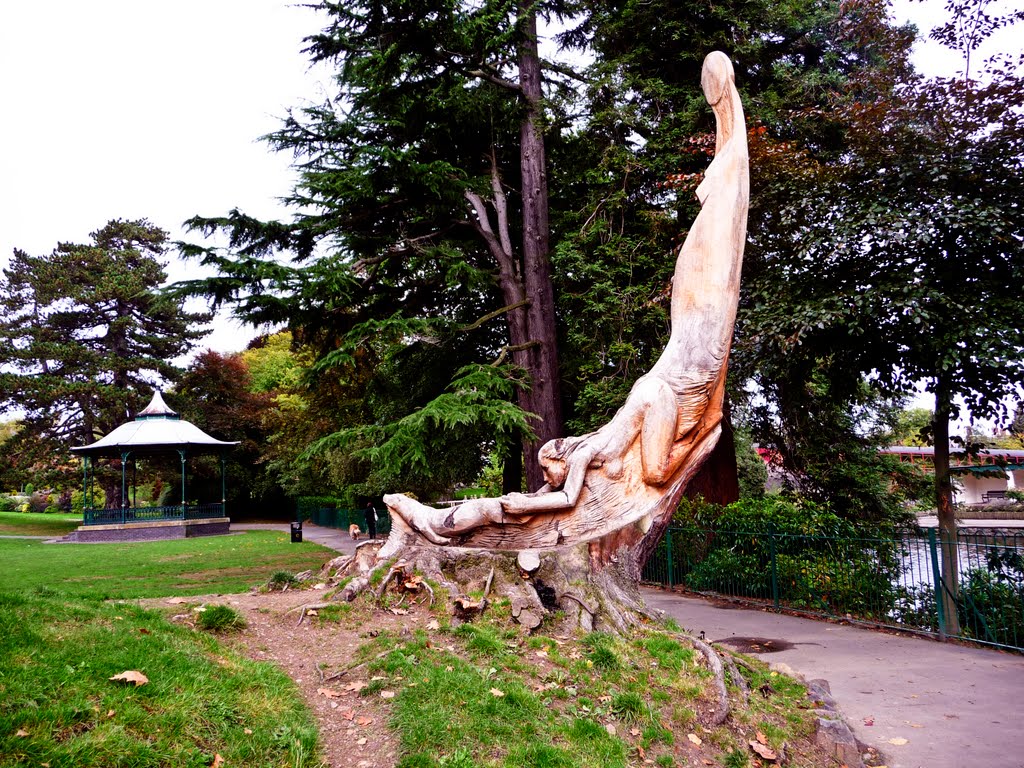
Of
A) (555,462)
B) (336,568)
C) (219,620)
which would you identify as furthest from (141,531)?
(555,462)

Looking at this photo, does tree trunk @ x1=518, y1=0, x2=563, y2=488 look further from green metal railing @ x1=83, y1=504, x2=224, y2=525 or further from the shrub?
green metal railing @ x1=83, y1=504, x2=224, y2=525

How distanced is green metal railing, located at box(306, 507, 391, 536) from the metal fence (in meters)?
12.2

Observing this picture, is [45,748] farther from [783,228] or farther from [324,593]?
[783,228]

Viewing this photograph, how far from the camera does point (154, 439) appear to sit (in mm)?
28688

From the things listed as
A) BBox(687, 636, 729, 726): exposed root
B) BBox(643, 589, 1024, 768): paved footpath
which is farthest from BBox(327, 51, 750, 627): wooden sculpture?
BBox(643, 589, 1024, 768): paved footpath


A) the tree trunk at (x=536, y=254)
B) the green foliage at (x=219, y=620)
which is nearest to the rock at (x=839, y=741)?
the green foliage at (x=219, y=620)

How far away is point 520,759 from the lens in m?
4.07

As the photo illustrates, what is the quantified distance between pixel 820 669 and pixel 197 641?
6192 mm

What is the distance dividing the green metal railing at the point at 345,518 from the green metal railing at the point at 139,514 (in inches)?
186

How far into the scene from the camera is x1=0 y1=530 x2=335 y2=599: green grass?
11953 millimetres

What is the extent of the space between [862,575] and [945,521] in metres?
1.40

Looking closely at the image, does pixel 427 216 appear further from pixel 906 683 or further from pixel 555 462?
pixel 906 683

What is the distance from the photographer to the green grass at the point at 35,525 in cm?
3170

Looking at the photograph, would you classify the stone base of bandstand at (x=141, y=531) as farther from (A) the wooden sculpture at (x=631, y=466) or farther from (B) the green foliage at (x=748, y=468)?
(A) the wooden sculpture at (x=631, y=466)
